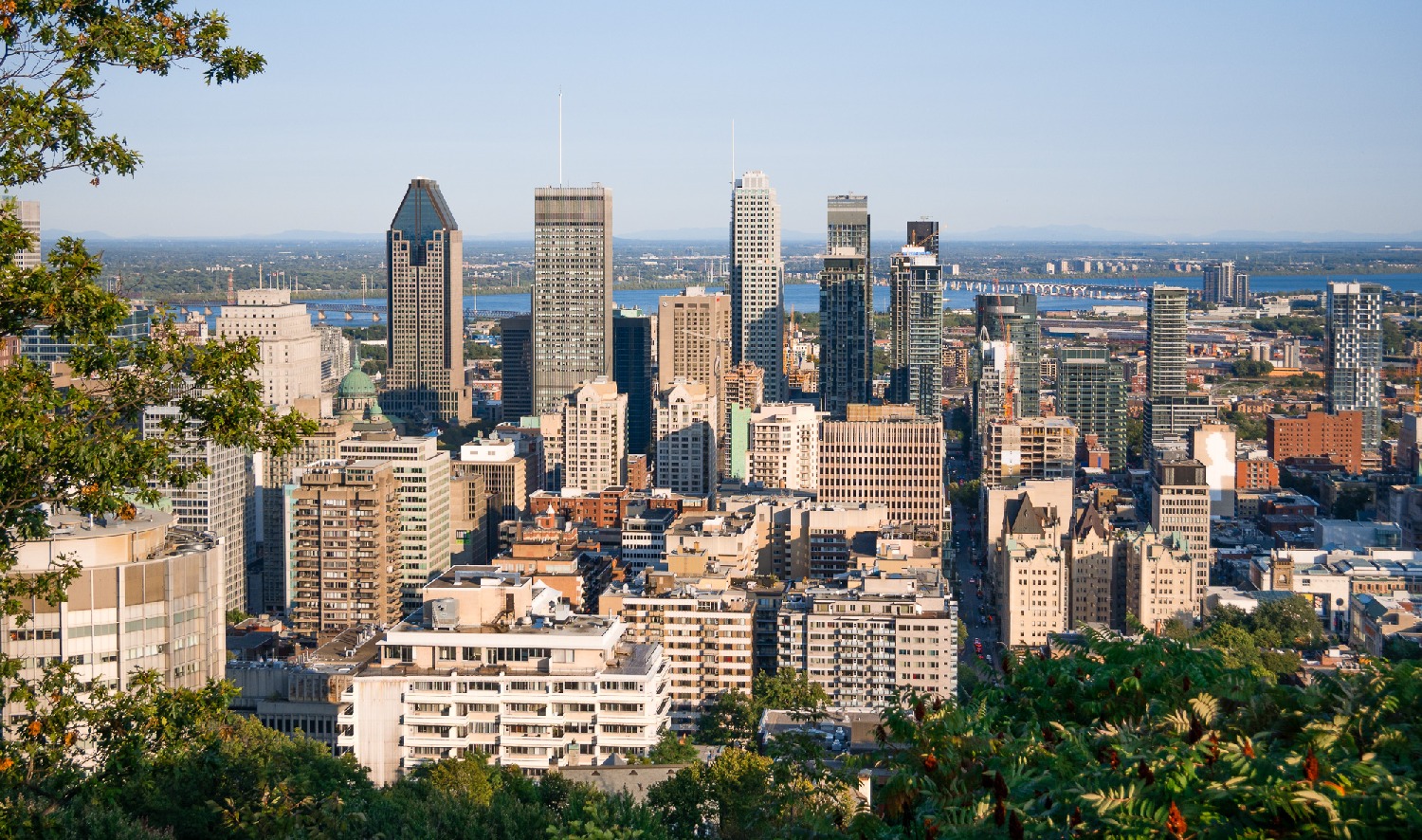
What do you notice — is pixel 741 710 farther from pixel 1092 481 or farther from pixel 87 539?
pixel 1092 481

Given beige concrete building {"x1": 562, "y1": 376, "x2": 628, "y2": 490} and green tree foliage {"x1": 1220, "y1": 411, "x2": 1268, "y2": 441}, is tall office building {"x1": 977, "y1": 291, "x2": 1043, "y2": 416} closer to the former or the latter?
green tree foliage {"x1": 1220, "y1": 411, "x2": 1268, "y2": 441}

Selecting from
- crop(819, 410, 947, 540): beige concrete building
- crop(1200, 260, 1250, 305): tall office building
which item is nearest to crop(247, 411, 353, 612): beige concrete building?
crop(819, 410, 947, 540): beige concrete building

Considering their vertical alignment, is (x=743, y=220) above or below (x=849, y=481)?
above

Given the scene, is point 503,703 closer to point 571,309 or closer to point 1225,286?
point 571,309

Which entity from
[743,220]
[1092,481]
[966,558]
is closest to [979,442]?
[1092,481]

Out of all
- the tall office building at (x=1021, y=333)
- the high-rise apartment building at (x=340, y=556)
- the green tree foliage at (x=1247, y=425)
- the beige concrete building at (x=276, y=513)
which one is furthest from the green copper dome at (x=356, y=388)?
the green tree foliage at (x=1247, y=425)

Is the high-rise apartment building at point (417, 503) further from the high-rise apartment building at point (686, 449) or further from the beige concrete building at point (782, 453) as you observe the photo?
the beige concrete building at point (782, 453)
